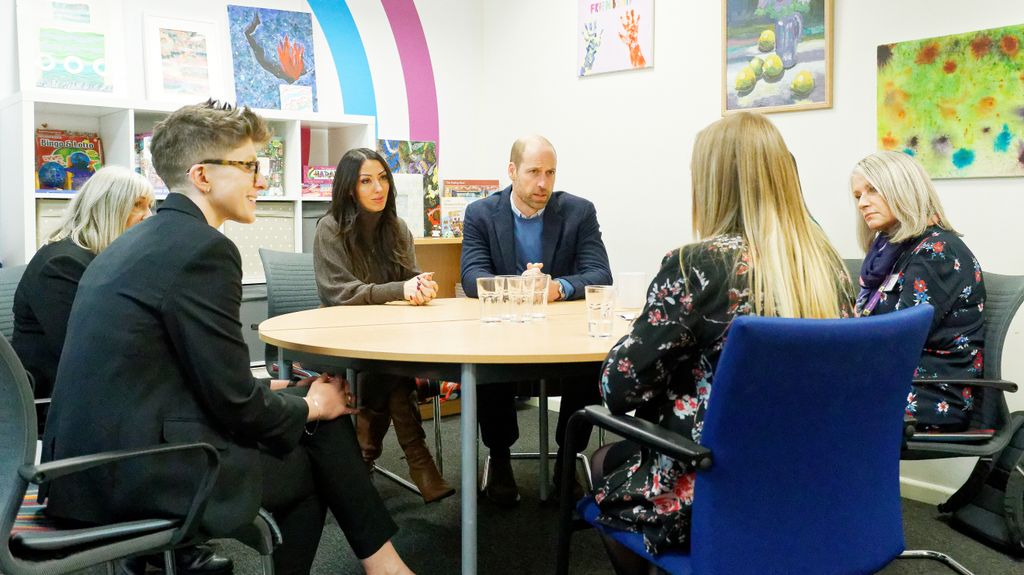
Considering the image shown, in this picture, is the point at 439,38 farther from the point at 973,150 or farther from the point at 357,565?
the point at 357,565

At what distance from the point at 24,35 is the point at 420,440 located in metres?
2.52

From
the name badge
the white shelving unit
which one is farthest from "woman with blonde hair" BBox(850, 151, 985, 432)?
the white shelving unit

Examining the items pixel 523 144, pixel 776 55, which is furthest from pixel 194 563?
pixel 776 55

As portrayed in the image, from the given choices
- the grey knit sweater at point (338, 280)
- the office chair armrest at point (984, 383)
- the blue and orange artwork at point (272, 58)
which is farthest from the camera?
the blue and orange artwork at point (272, 58)

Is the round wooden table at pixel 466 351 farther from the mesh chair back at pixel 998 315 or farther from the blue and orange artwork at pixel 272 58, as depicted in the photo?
the blue and orange artwork at pixel 272 58

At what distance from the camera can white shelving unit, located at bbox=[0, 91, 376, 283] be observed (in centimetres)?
342

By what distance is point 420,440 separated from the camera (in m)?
3.00

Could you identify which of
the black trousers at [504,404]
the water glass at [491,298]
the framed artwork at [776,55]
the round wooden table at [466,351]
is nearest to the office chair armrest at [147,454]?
the round wooden table at [466,351]

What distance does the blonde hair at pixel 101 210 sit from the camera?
2553 millimetres

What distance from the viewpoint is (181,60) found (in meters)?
4.05

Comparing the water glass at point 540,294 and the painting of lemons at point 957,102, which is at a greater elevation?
the painting of lemons at point 957,102

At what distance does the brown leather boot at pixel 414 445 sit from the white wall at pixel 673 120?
5.43 feet

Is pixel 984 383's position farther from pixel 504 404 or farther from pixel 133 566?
pixel 133 566

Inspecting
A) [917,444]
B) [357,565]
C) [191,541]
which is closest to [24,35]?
[357,565]
